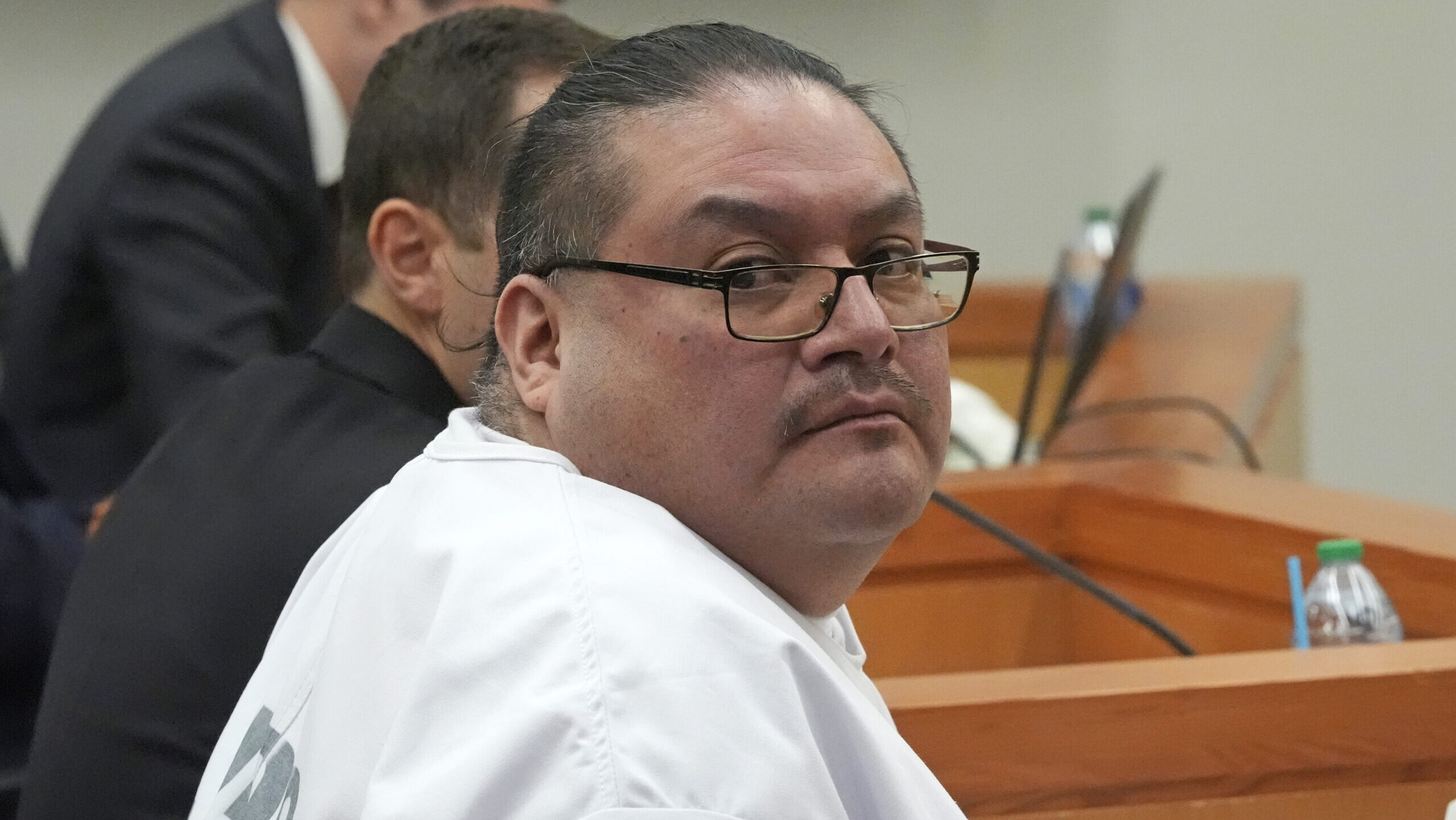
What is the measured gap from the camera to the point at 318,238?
1.95 metres

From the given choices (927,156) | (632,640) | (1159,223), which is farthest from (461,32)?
(1159,223)

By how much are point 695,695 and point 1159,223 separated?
4.22 metres

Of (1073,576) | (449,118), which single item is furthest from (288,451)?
(1073,576)

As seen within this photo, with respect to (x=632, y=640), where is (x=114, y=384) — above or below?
below

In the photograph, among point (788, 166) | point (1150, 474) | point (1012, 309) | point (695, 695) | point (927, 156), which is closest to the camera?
point (695, 695)

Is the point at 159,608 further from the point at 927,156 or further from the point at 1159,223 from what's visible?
the point at 1159,223

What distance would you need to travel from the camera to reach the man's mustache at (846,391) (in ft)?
2.52

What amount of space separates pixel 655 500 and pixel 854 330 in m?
0.13

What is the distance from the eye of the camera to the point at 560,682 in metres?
0.61

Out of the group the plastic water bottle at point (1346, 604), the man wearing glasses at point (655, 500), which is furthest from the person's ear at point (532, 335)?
the plastic water bottle at point (1346, 604)

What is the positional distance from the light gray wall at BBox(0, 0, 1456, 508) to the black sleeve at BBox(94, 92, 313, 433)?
2.48 metres

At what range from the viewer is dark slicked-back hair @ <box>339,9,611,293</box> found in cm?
129

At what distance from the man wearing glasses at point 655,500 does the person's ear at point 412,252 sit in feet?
1.26

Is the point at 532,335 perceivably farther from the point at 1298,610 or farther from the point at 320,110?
the point at 320,110
